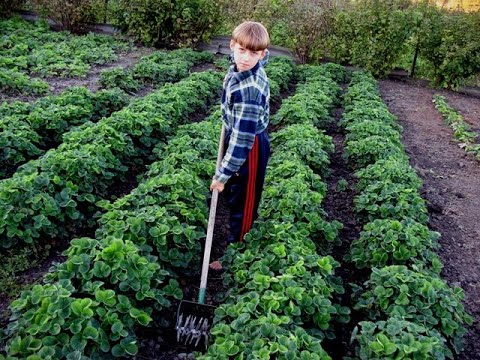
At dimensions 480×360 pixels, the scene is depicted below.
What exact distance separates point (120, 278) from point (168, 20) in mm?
10542

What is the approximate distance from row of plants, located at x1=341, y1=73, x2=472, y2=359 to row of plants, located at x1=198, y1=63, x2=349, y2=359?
0.29 m

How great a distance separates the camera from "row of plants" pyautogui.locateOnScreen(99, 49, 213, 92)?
29.2ft

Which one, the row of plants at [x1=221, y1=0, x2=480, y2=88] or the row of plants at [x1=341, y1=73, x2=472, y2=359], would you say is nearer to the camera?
the row of plants at [x1=341, y1=73, x2=472, y2=359]

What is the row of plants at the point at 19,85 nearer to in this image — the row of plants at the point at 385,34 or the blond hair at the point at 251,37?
the blond hair at the point at 251,37

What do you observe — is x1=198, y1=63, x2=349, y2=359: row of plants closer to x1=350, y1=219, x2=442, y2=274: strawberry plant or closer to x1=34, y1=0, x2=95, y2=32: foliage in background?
x1=350, y1=219, x2=442, y2=274: strawberry plant

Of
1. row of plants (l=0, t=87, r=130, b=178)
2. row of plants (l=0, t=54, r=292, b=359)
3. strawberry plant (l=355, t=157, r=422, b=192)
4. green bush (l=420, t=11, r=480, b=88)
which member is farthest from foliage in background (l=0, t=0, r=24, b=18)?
strawberry plant (l=355, t=157, r=422, b=192)

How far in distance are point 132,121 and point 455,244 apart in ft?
13.7

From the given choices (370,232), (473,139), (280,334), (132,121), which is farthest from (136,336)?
(473,139)

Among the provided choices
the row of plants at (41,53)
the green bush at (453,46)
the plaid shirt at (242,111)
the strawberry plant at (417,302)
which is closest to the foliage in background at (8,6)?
the row of plants at (41,53)

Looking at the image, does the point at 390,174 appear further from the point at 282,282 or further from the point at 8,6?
the point at 8,6

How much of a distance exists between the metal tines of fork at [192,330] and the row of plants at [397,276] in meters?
1.07

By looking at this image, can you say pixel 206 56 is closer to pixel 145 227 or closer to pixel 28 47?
pixel 28 47

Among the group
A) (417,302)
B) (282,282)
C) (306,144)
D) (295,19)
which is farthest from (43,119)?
(295,19)

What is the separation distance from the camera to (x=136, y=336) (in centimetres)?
356
